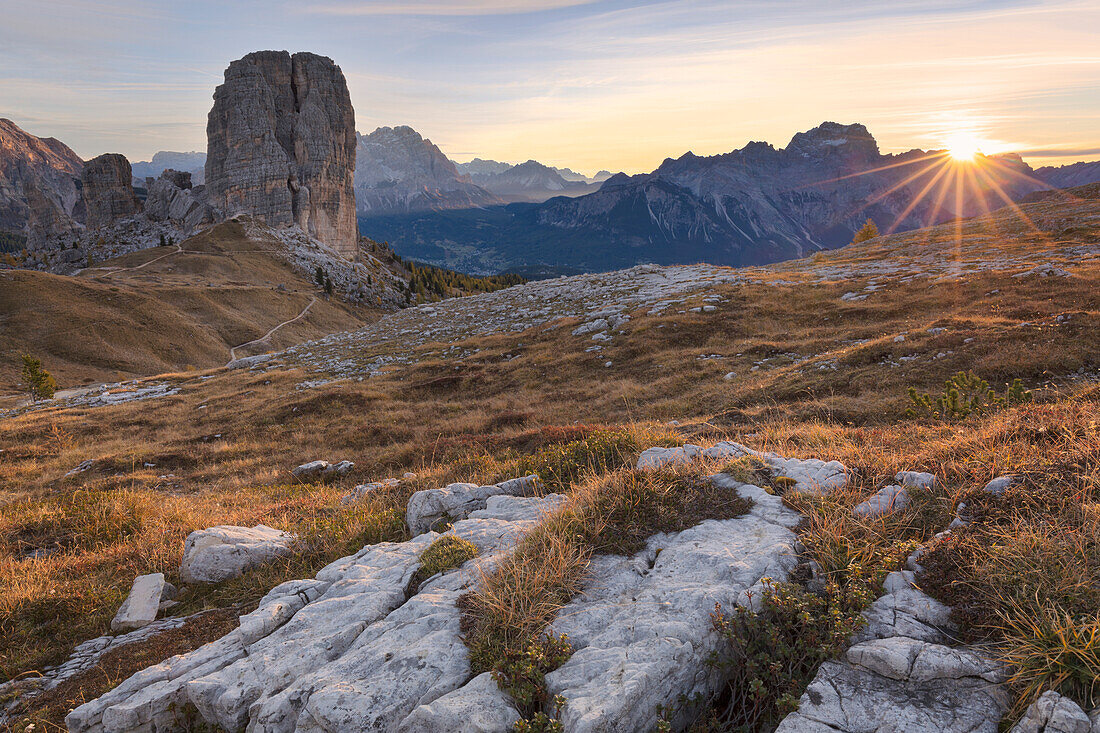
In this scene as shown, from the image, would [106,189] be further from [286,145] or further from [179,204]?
[286,145]

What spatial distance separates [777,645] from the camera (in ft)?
15.1

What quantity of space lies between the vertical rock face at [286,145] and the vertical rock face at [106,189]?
1451 inches

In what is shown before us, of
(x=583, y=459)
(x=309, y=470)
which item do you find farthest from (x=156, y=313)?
(x=583, y=459)

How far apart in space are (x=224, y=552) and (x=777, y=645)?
29.6 feet

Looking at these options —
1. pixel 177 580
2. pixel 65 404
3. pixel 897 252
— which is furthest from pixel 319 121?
pixel 177 580

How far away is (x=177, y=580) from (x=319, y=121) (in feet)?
660

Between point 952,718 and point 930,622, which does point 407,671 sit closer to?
point 952,718

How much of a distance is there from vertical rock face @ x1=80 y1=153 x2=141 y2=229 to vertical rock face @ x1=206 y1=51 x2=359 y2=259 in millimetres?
36847

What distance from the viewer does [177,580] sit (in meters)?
8.66

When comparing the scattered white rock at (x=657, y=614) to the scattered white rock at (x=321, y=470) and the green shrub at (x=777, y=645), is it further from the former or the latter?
the scattered white rock at (x=321, y=470)

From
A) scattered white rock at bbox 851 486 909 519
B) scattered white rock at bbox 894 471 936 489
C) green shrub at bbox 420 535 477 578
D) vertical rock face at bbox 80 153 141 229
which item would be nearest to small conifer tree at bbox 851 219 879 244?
scattered white rock at bbox 894 471 936 489

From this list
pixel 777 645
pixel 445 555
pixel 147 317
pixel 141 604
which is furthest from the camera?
pixel 147 317

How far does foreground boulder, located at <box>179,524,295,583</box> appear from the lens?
27.9 ft

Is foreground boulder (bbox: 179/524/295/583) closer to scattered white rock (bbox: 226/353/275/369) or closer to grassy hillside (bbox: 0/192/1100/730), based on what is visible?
grassy hillside (bbox: 0/192/1100/730)
